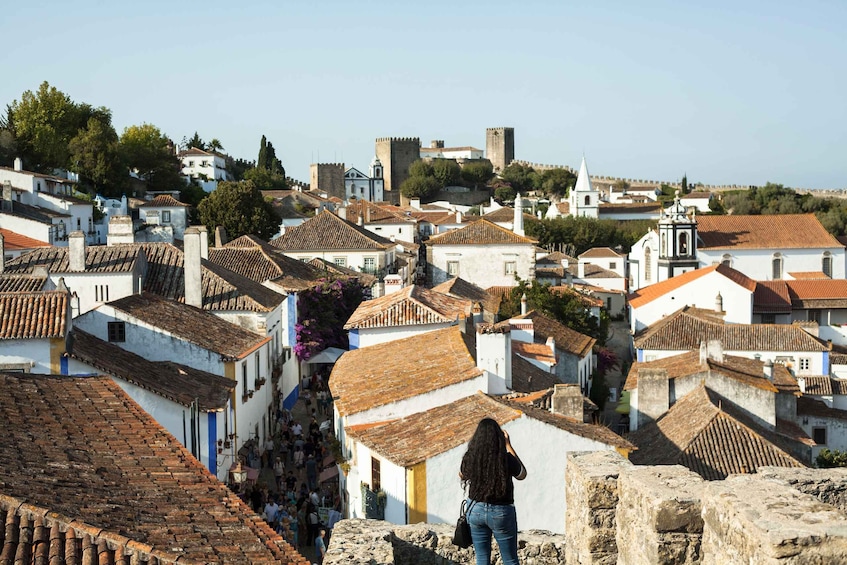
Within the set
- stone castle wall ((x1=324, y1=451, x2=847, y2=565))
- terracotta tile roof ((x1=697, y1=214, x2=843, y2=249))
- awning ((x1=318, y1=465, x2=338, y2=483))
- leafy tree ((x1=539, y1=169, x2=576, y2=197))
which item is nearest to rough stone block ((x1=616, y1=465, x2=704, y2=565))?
stone castle wall ((x1=324, y1=451, x2=847, y2=565))

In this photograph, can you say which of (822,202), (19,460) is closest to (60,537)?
(19,460)

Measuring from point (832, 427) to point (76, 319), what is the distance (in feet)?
80.2

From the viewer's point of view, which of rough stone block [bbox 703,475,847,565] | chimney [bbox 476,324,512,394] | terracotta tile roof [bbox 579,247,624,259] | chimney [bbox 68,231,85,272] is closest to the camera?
rough stone block [bbox 703,475,847,565]

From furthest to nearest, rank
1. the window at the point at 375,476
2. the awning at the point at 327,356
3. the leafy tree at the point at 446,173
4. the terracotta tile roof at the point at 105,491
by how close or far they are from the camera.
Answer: the leafy tree at the point at 446,173 < the awning at the point at 327,356 < the window at the point at 375,476 < the terracotta tile roof at the point at 105,491

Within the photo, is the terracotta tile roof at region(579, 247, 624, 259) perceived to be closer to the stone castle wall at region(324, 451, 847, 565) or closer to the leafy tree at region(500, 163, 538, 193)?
the leafy tree at region(500, 163, 538, 193)

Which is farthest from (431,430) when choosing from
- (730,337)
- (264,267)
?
(730,337)

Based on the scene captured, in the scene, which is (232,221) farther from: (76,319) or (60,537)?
(60,537)

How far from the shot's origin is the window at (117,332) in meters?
→ 21.4

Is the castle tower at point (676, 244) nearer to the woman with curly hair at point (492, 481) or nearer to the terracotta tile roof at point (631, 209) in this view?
the terracotta tile roof at point (631, 209)

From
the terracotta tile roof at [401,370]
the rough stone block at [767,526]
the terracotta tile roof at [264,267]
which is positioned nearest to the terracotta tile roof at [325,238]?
the terracotta tile roof at [264,267]

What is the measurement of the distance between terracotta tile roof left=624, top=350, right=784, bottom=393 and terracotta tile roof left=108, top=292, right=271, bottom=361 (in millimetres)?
11859

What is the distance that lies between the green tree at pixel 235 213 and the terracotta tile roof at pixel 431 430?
150ft

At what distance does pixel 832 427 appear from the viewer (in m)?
35.2

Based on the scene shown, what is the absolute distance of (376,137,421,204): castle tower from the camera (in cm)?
13775
